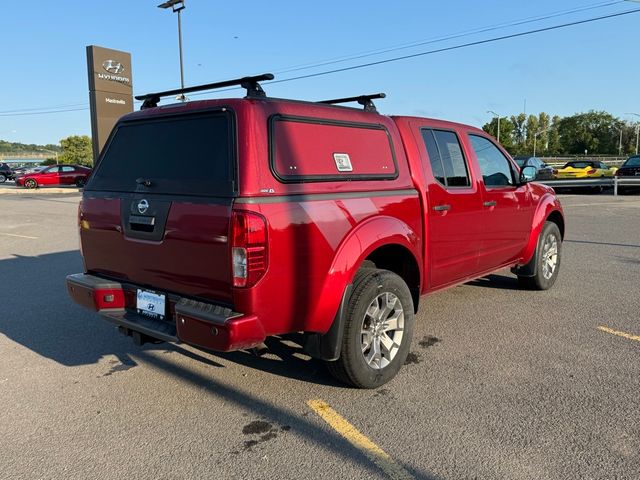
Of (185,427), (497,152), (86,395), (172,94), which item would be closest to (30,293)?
(86,395)

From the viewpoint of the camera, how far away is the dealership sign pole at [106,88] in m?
24.7

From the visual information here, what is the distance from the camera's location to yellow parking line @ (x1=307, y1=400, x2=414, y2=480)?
2.78m

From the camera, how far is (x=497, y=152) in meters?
5.55

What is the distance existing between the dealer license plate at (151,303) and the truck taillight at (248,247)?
0.76 metres

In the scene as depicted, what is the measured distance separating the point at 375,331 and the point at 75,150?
74.0 meters

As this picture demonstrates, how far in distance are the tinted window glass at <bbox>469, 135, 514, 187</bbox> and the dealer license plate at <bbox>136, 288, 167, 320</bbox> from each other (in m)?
3.31

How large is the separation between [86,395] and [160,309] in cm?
89

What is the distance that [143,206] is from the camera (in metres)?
3.54

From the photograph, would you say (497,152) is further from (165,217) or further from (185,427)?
(185,427)

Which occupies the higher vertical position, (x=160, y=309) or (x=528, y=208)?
(x=528, y=208)

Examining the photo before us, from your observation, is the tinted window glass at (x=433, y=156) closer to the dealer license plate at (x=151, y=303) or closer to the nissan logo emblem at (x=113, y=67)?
the dealer license plate at (x=151, y=303)

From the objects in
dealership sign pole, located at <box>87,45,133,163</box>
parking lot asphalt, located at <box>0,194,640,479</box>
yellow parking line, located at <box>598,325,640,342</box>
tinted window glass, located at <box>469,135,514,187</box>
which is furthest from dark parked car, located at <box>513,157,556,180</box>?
dealership sign pole, located at <box>87,45,133,163</box>

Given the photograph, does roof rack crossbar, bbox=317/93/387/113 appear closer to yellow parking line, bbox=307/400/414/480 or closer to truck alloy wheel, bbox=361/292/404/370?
truck alloy wheel, bbox=361/292/404/370

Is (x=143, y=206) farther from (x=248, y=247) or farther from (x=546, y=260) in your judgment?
(x=546, y=260)
